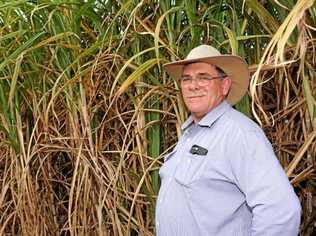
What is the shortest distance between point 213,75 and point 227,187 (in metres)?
0.33

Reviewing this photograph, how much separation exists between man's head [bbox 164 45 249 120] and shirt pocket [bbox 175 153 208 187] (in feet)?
0.48

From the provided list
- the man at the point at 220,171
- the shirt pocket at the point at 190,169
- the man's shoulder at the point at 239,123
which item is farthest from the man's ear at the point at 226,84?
the shirt pocket at the point at 190,169

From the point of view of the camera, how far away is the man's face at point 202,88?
1.74 metres

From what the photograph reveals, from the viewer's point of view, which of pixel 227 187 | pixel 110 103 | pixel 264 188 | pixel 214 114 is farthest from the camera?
pixel 110 103

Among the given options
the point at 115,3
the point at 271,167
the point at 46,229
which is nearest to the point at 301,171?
the point at 271,167

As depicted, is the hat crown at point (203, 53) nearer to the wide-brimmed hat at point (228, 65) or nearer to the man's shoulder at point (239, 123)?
the wide-brimmed hat at point (228, 65)

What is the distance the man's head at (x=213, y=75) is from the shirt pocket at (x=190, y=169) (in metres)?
0.15

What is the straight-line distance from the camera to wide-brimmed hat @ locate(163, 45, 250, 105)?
171 cm

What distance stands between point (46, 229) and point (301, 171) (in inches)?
37.2

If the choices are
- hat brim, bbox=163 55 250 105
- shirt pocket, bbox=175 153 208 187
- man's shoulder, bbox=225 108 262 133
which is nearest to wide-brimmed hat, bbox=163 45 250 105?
hat brim, bbox=163 55 250 105

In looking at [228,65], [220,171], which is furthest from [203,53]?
[220,171]

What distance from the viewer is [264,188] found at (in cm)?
149

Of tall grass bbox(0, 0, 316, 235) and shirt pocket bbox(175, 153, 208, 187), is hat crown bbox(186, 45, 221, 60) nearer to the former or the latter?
tall grass bbox(0, 0, 316, 235)

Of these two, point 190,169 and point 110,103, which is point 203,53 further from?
point 110,103
